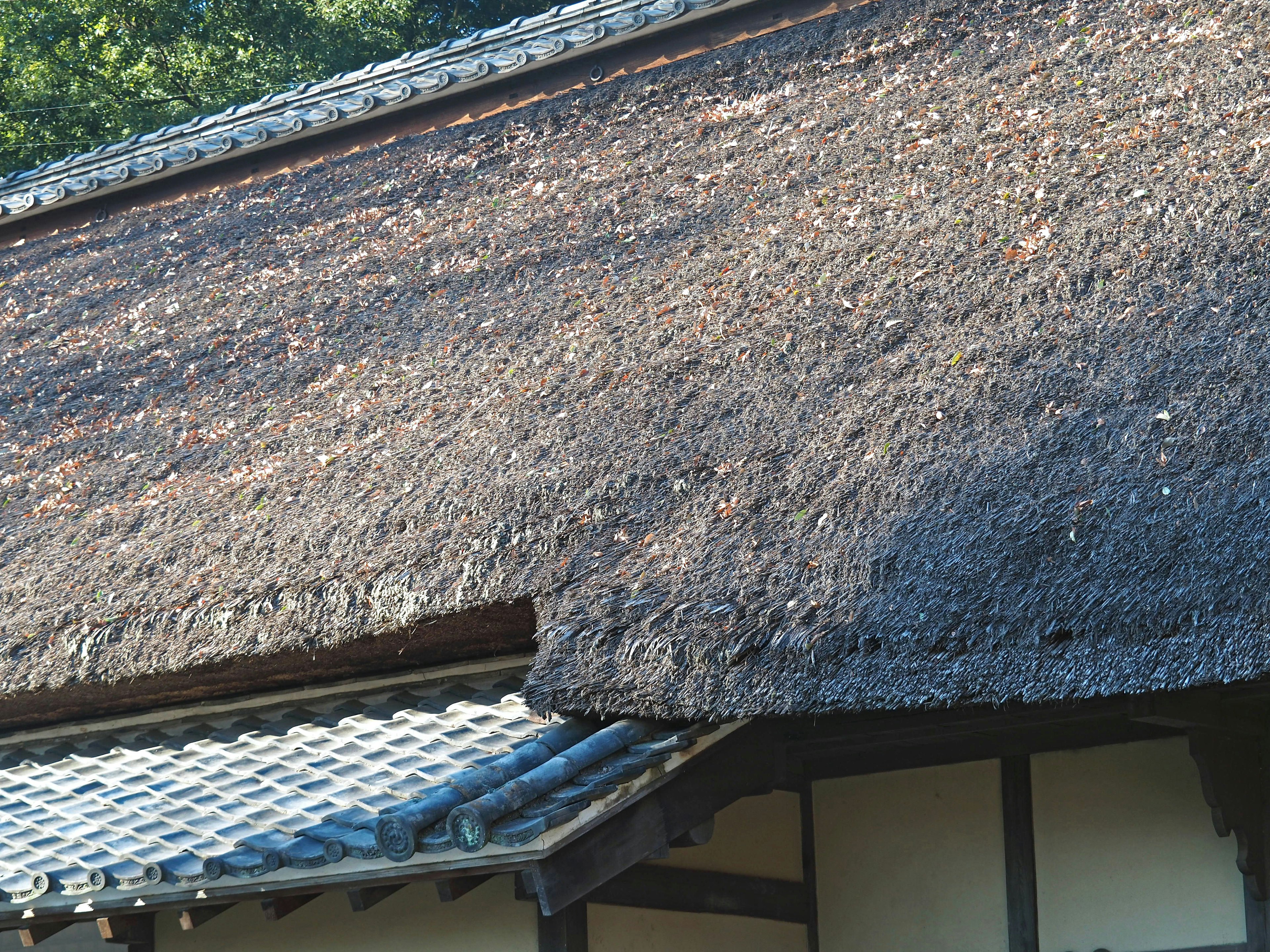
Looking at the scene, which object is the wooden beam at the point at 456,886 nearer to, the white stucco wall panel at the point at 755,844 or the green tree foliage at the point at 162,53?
the white stucco wall panel at the point at 755,844

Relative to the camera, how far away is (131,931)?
328 cm

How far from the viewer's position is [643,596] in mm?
2957

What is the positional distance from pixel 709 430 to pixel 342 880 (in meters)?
1.60

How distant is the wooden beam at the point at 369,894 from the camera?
2668 mm

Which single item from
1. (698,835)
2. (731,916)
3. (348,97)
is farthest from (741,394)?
(348,97)

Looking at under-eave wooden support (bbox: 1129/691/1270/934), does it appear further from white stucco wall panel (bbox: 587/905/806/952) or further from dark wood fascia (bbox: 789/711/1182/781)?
white stucco wall panel (bbox: 587/905/806/952)

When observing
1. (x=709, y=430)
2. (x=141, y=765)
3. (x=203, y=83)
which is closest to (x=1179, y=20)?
(x=709, y=430)

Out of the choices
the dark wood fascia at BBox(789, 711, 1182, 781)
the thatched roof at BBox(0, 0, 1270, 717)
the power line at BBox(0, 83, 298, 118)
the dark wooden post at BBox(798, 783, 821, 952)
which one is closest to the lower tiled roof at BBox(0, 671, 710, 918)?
the thatched roof at BBox(0, 0, 1270, 717)

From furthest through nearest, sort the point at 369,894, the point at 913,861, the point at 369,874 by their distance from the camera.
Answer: the point at 913,861 → the point at 369,894 → the point at 369,874

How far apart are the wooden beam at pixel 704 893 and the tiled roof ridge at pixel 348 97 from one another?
3755mm

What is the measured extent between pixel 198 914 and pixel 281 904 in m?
0.29

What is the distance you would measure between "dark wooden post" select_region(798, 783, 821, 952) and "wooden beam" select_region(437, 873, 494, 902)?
149 centimetres

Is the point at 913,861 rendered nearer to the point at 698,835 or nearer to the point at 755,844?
the point at 755,844

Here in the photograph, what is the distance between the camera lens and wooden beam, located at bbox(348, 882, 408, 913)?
267cm
